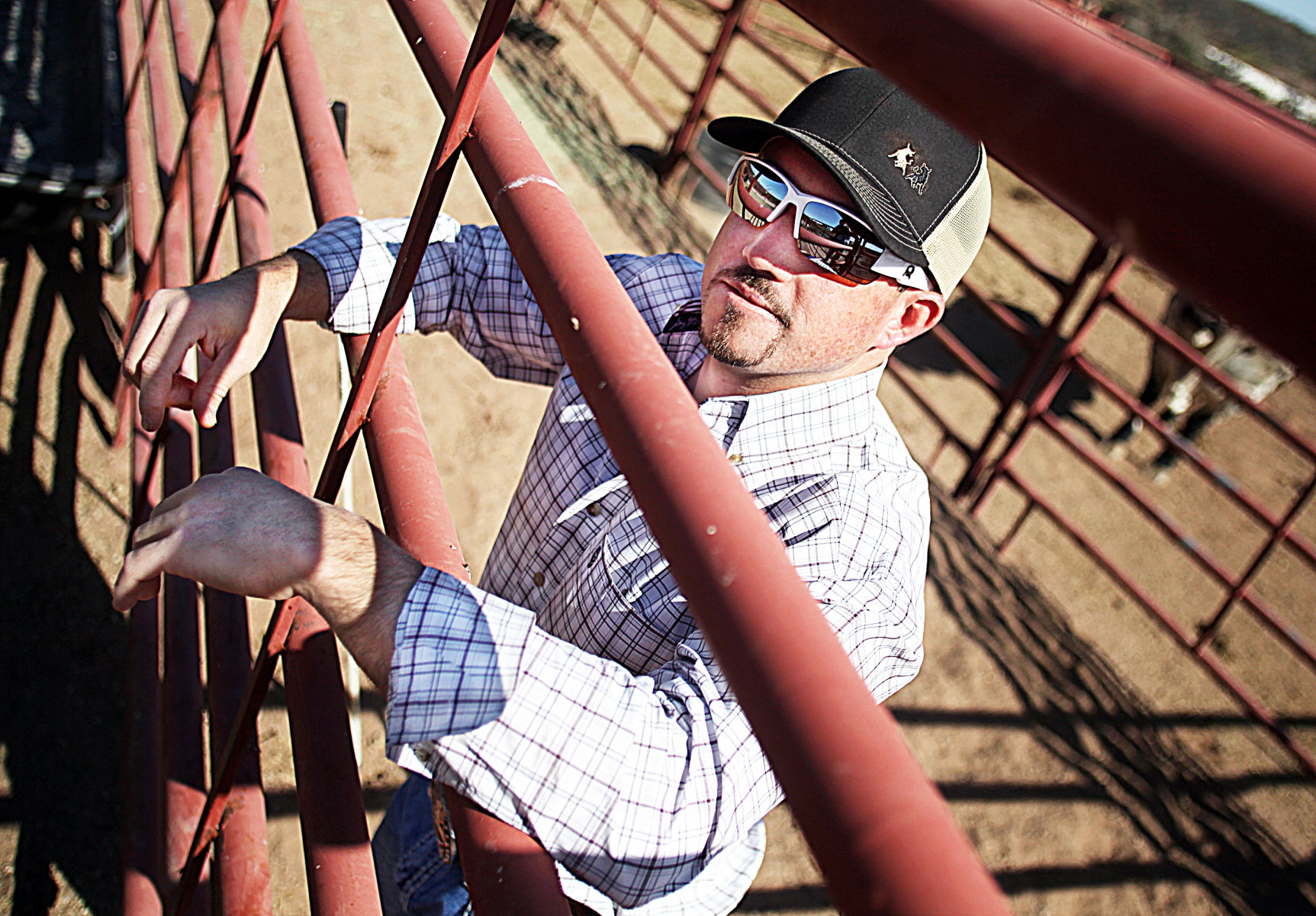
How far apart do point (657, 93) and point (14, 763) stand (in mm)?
7182

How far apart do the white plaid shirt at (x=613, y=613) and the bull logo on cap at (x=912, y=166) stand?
281mm

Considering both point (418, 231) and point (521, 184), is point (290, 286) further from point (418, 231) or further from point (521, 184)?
point (521, 184)

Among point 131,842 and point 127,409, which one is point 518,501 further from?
point 127,409

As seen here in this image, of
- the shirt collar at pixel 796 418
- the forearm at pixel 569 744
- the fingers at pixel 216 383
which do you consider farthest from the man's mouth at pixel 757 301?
the fingers at pixel 216 383

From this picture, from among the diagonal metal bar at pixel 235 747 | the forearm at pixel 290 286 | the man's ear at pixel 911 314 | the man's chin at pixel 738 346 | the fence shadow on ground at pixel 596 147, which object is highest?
the man's ear at pixel 911 314

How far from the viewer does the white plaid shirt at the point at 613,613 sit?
83 cm

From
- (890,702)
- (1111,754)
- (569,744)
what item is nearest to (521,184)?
(569,744)

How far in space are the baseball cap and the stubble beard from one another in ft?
0.56

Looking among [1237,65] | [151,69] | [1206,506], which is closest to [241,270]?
[151,69]

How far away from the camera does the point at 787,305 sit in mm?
1307

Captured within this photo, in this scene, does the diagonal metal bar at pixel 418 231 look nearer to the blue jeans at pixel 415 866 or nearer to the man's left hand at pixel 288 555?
the man's left hand at pixel 288 555

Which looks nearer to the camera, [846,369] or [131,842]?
[846,369]

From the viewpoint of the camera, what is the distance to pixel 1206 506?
230 inches

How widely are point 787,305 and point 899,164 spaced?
259mm
